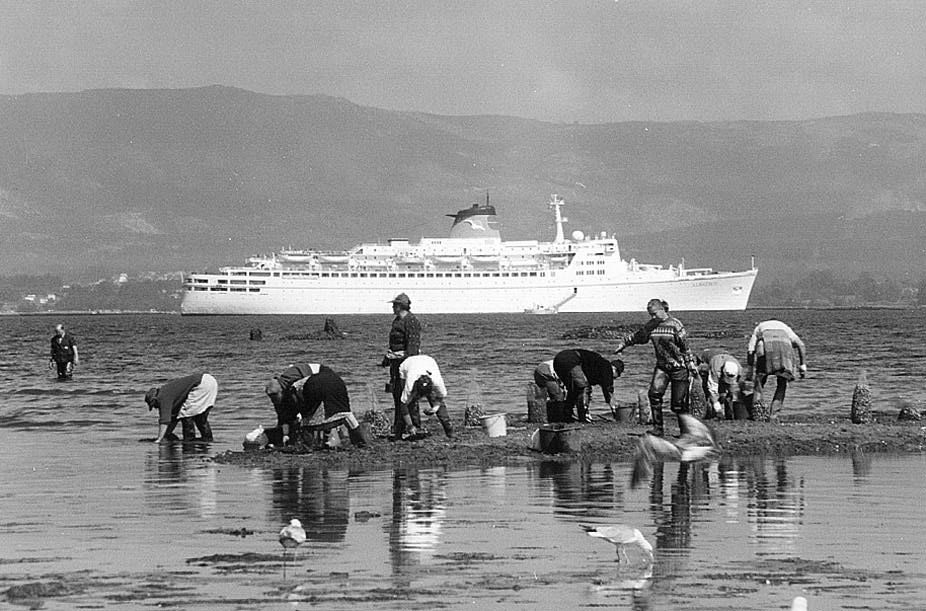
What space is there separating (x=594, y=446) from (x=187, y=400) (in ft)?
19.4

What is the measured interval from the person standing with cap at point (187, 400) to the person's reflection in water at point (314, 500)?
3.91 meters

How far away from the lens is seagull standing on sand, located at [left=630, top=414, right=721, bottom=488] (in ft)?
53.7

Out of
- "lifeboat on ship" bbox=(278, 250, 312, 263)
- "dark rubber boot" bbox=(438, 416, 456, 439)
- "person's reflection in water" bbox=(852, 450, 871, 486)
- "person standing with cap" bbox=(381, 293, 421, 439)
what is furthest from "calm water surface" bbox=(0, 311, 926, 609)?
"lifeboat on ship" bbox=(278, 250, 312, 263)

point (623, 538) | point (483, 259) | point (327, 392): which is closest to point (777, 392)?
point (327, 392)

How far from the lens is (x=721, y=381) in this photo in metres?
20.6

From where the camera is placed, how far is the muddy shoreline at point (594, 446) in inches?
687

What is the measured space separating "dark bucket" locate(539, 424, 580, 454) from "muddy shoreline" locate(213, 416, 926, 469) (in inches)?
1.9

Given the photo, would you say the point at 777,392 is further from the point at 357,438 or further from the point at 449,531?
the point at 449,531

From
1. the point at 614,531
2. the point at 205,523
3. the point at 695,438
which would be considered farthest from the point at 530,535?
the point at 695,438

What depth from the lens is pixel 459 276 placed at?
143 m

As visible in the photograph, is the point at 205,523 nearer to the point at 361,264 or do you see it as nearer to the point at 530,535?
the point at 530,535

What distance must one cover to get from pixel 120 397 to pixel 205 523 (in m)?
20.8

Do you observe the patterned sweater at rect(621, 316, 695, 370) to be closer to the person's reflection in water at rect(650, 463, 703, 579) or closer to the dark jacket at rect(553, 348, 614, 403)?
the dark jacket at rect(553, 348, 614, 403)

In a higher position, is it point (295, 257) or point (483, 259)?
point (295, 257)
